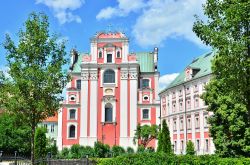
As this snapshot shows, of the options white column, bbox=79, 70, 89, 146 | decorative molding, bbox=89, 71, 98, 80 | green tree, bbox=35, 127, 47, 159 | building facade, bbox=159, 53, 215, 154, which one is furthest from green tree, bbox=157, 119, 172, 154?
decorative molding, bbox=89, 71, 98, 80

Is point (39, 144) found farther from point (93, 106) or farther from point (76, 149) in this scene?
point (93, 106)

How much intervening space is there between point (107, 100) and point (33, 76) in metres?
46.3

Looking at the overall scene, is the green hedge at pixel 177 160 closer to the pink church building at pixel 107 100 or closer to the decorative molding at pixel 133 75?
the pink church building at pixel 107 100

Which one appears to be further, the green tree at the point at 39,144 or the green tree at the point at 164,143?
the green tree at the point at 39,144

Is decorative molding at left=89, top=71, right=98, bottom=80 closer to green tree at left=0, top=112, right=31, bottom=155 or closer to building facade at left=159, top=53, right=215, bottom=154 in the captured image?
building facade at left=159, top=53, right=215, bottom=154

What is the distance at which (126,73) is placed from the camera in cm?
6844

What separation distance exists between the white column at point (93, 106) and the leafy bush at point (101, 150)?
5.37 meters

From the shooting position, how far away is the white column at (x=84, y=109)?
66.3 meters

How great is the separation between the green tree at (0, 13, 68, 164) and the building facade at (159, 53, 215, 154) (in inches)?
1393

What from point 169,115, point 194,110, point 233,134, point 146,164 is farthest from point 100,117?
point 146,164

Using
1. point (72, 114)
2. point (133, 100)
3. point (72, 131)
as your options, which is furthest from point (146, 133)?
point (72, 114)

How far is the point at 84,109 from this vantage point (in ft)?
222

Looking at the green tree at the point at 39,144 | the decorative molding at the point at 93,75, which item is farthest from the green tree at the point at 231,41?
the decorative molding at the point at 93,75

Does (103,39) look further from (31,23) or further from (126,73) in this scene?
(31,23)
